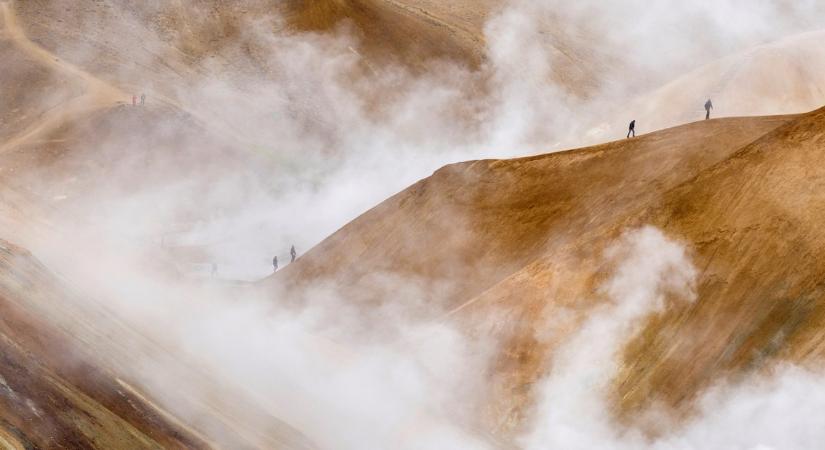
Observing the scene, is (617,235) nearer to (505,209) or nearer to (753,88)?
(505,209)

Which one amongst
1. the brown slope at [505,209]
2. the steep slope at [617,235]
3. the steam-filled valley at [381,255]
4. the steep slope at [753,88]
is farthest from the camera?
the steep slope at [753,88]

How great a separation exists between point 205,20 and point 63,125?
57.3 ft

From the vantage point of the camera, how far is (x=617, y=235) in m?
36.4

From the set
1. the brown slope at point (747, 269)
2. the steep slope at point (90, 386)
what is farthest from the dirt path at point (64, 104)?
the brown slope at point (747, 269)

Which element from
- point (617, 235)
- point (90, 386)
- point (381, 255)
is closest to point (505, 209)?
point (381, 255)

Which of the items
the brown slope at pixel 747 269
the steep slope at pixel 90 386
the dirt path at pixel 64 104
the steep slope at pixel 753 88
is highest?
the steep slope at pixel 753 88

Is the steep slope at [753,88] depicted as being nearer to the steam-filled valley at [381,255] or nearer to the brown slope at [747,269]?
the steam-filled valley at [381,255]

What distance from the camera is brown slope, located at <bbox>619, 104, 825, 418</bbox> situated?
3162 cm

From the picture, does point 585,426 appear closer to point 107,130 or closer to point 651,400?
point 651,400

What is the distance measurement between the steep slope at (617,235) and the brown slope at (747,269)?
40 mm

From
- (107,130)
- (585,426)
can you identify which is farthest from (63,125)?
(585,426)

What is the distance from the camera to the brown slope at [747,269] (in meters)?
31.6

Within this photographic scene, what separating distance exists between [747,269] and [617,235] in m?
4.57

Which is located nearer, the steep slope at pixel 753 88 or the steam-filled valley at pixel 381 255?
the steam-filled valley at pixel 381 255
